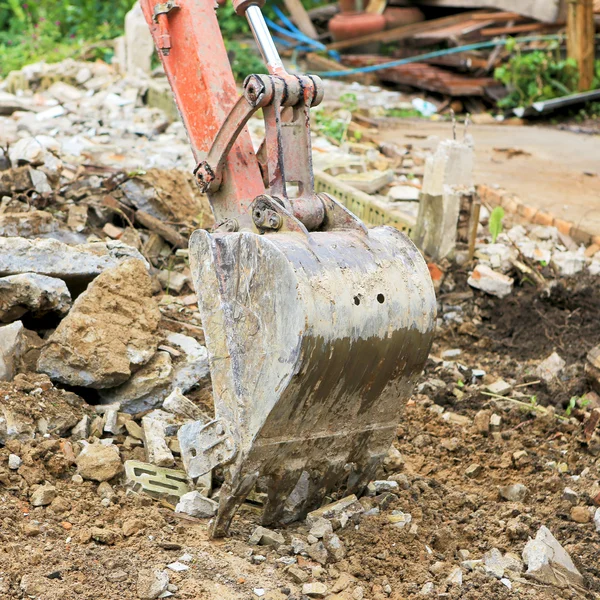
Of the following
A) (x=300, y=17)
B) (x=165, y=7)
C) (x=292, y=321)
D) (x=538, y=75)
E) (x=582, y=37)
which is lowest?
(x=538, y=75)

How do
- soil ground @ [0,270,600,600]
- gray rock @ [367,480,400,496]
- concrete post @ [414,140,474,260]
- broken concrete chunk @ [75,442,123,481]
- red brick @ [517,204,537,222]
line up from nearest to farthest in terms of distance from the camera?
soil ground @ [0,270,600,600] < broken concrete chunk @ [75,442,123,481] < gray rock @ [367,480,400,496] < concrete post @ [414,140,474,260] < red brick @ [517,204,537,222]

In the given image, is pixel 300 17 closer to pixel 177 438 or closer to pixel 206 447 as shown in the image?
pixel 177 438

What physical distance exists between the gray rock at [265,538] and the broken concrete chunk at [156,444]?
607mm

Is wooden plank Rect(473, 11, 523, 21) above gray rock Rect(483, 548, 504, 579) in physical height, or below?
above

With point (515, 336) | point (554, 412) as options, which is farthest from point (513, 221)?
point (554, 412)

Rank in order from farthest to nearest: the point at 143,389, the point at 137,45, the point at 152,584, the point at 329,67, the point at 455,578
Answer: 1. the point at 329,67
2. the point at 137,45
3. the point at 143,389
4. the point at 455,578
5. the point at 152,584

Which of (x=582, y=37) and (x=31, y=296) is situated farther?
(x=582, y=37)

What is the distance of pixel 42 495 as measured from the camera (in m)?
3.42

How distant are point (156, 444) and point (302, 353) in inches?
43.7

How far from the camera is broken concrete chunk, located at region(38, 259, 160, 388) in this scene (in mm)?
4090

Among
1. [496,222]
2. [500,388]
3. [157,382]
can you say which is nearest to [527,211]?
[496,222]

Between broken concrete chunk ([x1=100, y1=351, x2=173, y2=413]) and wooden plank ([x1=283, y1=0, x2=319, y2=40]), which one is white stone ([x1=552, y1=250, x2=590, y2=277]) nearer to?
broken concrete chunk ([x1=100, y1=351, x2=173, y2=413])

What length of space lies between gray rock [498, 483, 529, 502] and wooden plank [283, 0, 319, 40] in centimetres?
1315

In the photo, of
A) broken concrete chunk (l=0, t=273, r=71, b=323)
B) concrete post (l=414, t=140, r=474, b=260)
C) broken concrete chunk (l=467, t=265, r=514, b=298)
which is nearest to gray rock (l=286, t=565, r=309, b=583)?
broken concrete chunk (l=0, t=273, r=71, b=323)
